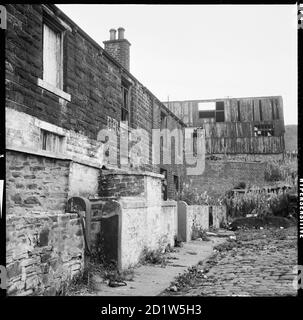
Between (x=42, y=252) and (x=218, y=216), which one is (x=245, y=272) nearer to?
(x=42, y=252)

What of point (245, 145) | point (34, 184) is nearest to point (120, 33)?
point (34, 184)

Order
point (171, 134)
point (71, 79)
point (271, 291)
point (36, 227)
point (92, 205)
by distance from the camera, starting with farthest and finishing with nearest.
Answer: point (171, 134), point (71, 79), point (92, 205), point (271, 291), point (36, 227)

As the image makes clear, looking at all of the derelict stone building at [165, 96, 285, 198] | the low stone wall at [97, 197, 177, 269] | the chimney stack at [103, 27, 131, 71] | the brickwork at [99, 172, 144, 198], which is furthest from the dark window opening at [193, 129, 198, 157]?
the brickwork at [99, 172, 144, 198]

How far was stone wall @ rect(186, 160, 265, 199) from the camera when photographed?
29.3 meters

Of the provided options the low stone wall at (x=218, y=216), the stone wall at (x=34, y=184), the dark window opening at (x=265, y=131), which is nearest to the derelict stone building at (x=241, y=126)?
the dark window opening at (x=265, y=131)

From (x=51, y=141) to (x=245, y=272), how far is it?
5.64 meters

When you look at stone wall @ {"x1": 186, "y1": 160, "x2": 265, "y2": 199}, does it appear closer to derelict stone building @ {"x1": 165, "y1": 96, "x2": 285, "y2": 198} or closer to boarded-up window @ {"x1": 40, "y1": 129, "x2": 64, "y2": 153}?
derelict stone building @ {"x1": 165, "y1": 96, "x2": 285, "y2": 198}

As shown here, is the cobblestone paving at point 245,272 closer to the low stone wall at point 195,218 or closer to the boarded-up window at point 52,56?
the low stone wall at point 195,218

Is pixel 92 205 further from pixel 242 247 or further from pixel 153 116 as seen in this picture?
pixel 153 116

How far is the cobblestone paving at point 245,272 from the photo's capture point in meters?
5.87

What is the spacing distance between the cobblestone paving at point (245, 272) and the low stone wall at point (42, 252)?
1835 millimetres

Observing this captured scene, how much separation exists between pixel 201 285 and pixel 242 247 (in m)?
5.87
